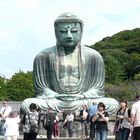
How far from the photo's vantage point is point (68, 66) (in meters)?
26.3

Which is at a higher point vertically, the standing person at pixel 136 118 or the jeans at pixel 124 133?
the standing person at pixel 136 118

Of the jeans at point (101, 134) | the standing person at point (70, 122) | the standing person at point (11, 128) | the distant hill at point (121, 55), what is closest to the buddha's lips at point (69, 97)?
the standing person at point (70, 122)

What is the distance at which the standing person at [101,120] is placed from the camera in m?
14.9

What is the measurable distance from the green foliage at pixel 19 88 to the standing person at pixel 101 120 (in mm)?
55521

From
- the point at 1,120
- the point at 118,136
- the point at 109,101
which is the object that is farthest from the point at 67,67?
the point at 118,136

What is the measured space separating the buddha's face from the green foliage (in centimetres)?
4476

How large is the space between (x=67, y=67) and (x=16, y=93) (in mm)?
46423

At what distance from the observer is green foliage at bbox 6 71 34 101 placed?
2822 inches

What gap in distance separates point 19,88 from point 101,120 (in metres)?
58.9

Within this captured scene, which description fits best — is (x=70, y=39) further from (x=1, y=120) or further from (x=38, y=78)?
(x=1, y=120)

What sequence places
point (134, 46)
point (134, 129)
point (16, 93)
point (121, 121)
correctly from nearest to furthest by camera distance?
point (134, 129) → point (121, 121) → point (16, 93) → point (134, 46)

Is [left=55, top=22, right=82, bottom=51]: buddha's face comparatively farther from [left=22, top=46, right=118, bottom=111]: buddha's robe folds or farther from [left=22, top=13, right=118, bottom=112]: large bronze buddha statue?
[left=22, top=46, right=118, bottom=111]: buddha's robe folds

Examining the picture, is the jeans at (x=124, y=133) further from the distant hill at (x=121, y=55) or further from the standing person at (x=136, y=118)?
the distant hill at (x=121, y=55)

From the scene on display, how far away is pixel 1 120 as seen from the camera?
19922mm
